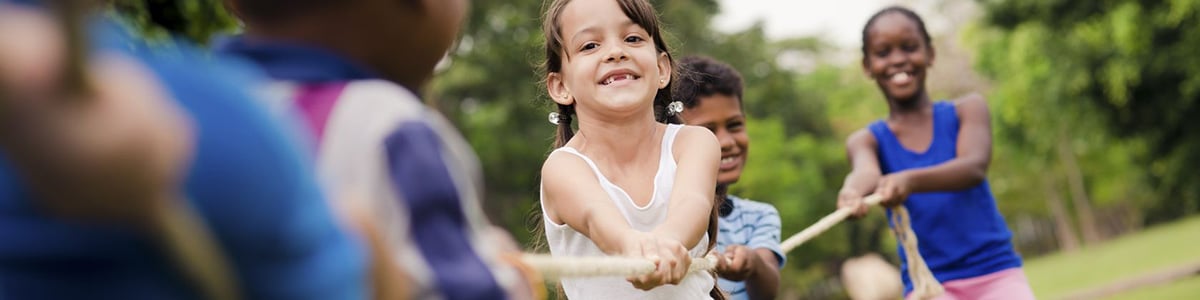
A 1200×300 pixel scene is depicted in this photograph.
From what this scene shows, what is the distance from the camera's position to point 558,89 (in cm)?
349

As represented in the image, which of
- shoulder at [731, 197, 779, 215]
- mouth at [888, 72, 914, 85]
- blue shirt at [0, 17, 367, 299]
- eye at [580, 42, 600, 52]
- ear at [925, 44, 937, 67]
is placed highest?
ear at [925, 44, 937, 67]

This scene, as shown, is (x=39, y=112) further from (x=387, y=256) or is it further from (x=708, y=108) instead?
(x=708, y=108)

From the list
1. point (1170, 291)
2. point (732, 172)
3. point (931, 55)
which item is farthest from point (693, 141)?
point (1170, 291)

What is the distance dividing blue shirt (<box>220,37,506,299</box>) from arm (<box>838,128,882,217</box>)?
10.7ft

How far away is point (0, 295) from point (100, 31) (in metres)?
0.24

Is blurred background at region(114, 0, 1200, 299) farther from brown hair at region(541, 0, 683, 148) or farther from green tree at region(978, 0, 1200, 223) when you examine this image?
brown hair at region(541, 0, 683, 148)

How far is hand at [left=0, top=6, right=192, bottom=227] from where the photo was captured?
0.94m

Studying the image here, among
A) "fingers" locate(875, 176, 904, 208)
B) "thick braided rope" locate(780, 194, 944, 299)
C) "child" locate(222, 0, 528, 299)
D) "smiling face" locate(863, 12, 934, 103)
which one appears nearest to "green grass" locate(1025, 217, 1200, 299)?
"smiling face" locate(863, 12, 934, 103)

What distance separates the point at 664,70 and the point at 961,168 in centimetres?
176

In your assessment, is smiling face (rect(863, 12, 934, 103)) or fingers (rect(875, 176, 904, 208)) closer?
fingers (rect(875, 176, 904, 208))

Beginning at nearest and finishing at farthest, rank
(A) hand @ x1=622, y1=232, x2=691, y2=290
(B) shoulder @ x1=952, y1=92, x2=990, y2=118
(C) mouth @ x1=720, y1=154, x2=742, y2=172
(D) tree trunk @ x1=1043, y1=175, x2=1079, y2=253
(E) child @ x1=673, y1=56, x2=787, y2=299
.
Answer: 1. (A) hand @ x1=622, y1=232, x2=691, y2=290
2. (E) child @ x1=673, y1=56, x2=787, y2=299
3. (C) mouth @ x1=720, y1=154, x2=742, y2=172
4. (B) shoulder @ x1=952, y1=92, x2=990, y2=118
5. (D) tree trunk @ x1=1043, y1=175, x2=1079, y2=253

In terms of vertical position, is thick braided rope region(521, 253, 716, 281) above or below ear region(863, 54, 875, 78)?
below

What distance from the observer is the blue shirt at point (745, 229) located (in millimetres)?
4332

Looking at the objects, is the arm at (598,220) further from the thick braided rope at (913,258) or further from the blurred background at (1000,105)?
the blurred background at (1000,105)
